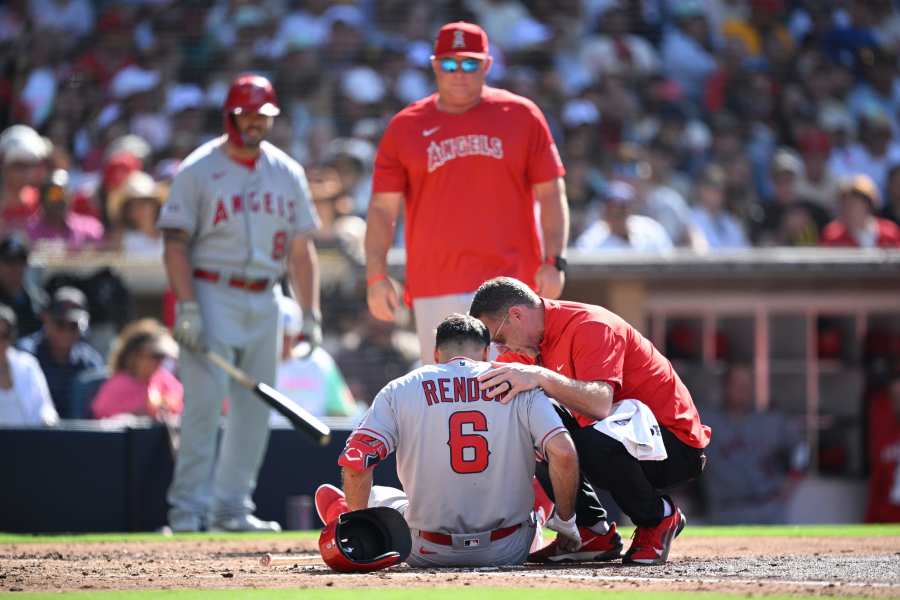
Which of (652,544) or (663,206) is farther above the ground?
(663,206)

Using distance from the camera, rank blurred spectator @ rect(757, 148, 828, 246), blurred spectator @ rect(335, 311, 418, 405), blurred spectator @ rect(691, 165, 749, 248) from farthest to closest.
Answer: blurred spectator @ rect(691, 165, 749, 248) → blurred spectator @ rect(757, 148, 828, 246) → blurred spectator @ rect(335, 311, 418, 405)

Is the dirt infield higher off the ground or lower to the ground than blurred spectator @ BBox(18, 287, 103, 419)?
lower

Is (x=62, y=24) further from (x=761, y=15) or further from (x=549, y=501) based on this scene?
(x=549, y=501)

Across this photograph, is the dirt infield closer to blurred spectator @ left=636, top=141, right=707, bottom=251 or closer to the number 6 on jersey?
the number 6 on jersey

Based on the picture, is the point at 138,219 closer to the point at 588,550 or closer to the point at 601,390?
the point at 588,550

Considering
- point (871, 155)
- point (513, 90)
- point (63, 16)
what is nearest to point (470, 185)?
point (513, 90)

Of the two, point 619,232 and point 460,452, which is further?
point 619,232

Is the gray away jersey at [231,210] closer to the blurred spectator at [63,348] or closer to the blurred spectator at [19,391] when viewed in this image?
the blurred spectator at [19,391]

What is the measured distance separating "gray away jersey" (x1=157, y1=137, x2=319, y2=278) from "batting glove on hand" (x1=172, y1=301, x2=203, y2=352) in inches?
13.1

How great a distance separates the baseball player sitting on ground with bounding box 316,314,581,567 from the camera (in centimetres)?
534

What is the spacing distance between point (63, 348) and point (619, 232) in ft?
14.1

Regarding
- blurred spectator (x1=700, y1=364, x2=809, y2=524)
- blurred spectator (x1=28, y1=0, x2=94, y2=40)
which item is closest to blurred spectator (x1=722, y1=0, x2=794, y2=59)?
blurred spectator (x1=700, y1=364, x2=809, y2=524)

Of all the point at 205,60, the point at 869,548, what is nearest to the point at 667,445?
the point at 869,548

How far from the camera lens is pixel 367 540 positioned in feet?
17.4
